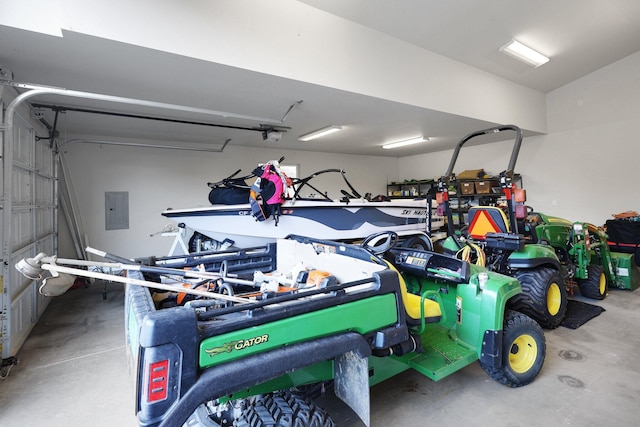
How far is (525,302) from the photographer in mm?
2828

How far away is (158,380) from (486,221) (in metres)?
3.46

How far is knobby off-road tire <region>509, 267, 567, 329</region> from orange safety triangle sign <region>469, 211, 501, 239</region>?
537 mm

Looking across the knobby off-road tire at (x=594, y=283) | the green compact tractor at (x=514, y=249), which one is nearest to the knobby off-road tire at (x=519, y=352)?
the green compact tractor at (x=514, y=249)

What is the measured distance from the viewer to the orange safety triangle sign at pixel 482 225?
3.36 meters

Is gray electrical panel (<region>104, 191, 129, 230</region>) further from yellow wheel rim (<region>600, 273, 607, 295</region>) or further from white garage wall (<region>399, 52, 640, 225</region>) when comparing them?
white garage wall (<region>399, 52, 640, 225</region>)

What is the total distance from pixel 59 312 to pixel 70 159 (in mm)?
3053

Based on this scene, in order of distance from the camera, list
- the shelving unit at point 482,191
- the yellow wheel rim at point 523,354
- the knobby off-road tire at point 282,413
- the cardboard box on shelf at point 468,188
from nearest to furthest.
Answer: the knobby off-road tire at point 282,413 → the yellow wheel rim at point 523,354 → the shelving unit at point 482,191 → the cardboard box on shelf at point 468,188

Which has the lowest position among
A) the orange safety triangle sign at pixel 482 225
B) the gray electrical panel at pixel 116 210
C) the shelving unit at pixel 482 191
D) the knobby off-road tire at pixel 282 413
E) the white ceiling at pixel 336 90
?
the knobby off-road tire at pixel 282 413

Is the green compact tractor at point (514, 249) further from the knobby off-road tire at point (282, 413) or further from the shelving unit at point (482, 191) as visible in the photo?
the shelving unit at point (482, 191)

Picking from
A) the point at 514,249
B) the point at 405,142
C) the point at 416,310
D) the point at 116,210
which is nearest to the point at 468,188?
the point at 405,142

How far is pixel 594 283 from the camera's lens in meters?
4.30

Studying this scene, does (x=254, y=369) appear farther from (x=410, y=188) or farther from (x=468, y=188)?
(x=410, y=188)

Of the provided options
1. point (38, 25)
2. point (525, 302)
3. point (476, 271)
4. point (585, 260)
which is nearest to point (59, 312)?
point (38, 25)

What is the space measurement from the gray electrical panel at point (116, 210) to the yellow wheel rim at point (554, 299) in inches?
285
